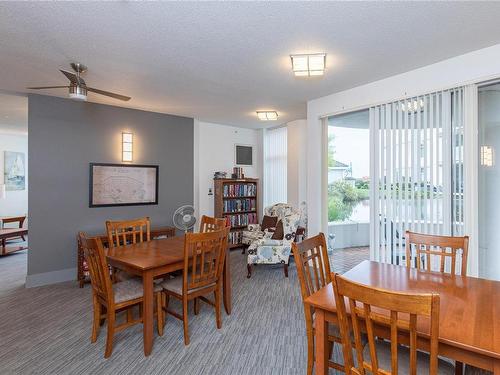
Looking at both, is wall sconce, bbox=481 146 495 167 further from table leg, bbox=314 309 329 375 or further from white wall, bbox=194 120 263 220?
white wall, bbox=194 120 263 220

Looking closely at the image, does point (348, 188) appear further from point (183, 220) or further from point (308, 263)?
point (183, 220)

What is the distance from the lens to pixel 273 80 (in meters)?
3.38

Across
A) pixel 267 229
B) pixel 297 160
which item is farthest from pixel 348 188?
pixel 267 229

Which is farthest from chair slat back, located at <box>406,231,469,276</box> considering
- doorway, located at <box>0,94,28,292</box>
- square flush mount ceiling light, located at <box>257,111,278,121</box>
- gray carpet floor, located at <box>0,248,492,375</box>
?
doorway, located at <box>0,94,28,292</box>

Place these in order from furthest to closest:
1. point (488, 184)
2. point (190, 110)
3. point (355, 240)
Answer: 1. point (190, 110)
2. point (355, 240)
3. point (488, 184)

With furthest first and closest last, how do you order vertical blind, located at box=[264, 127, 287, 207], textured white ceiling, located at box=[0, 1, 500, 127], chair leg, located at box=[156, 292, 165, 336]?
vertical blind, located at box=[264, 127, 287, 207] < chair leg, located at box=[156, 292, 165, 336] < textured white ceiling, located at box=[0, 1, 500, 127]

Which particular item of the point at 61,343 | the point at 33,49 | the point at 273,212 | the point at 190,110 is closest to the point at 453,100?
the point at 273,212

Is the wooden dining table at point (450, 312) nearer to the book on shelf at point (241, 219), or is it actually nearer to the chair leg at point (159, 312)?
the chair leg at point (159, 312)

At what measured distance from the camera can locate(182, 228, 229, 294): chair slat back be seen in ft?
7.95

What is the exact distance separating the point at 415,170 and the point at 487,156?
0.62 metres

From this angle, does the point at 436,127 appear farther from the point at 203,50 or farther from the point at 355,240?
the point at 203,50

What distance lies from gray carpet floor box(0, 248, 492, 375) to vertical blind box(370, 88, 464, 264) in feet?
4.71

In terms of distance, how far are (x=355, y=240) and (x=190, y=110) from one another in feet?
11.2

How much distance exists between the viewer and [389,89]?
3.33 m
